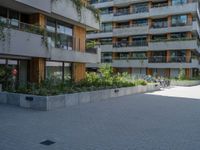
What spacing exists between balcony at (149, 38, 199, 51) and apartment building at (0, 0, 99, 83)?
61.6 ft

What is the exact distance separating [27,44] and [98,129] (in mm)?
8973

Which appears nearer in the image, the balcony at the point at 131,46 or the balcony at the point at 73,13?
the balcony at the point at 73,13

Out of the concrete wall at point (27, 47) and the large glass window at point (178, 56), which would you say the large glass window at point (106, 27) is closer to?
the large glass window at point (178, 56)

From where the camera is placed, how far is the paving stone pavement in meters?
6.22

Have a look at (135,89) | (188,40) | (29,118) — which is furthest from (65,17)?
(188,40)

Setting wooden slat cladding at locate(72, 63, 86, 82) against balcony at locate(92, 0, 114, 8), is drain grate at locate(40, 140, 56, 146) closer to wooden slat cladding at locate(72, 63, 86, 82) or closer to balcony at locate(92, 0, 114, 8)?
wooden slat cladding at locate(72, 63, 86, 82)

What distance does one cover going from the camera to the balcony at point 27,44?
13461 millimetres

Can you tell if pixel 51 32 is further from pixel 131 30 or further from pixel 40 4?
pixel 131 30

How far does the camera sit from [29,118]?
29.6 ft

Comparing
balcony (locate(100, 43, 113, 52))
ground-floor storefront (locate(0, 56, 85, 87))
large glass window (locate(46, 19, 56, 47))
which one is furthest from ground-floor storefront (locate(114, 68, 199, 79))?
large glass window (locate(46, 19, 56, 47))

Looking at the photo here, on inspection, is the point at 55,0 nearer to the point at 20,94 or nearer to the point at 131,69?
the point at 20,94

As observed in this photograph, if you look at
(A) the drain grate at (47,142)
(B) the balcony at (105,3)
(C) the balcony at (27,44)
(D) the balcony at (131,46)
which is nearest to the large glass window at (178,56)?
(D) the balcony at (131,46)

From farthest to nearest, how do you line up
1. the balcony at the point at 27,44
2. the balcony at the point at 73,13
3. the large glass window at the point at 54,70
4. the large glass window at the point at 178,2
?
the large glass window at the point at 178,2
the large glass window at the point at 54,70
the balcony at the point at 73,13
the balcony at the point at 27,44

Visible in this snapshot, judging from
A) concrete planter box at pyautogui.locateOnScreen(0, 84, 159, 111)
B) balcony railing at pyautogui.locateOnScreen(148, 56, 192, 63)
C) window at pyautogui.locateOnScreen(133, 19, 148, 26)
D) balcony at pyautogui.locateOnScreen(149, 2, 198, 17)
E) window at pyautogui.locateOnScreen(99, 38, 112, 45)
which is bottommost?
concrete planter box at pyautogui.locateOnScreen(0, 84, 159, 111)
